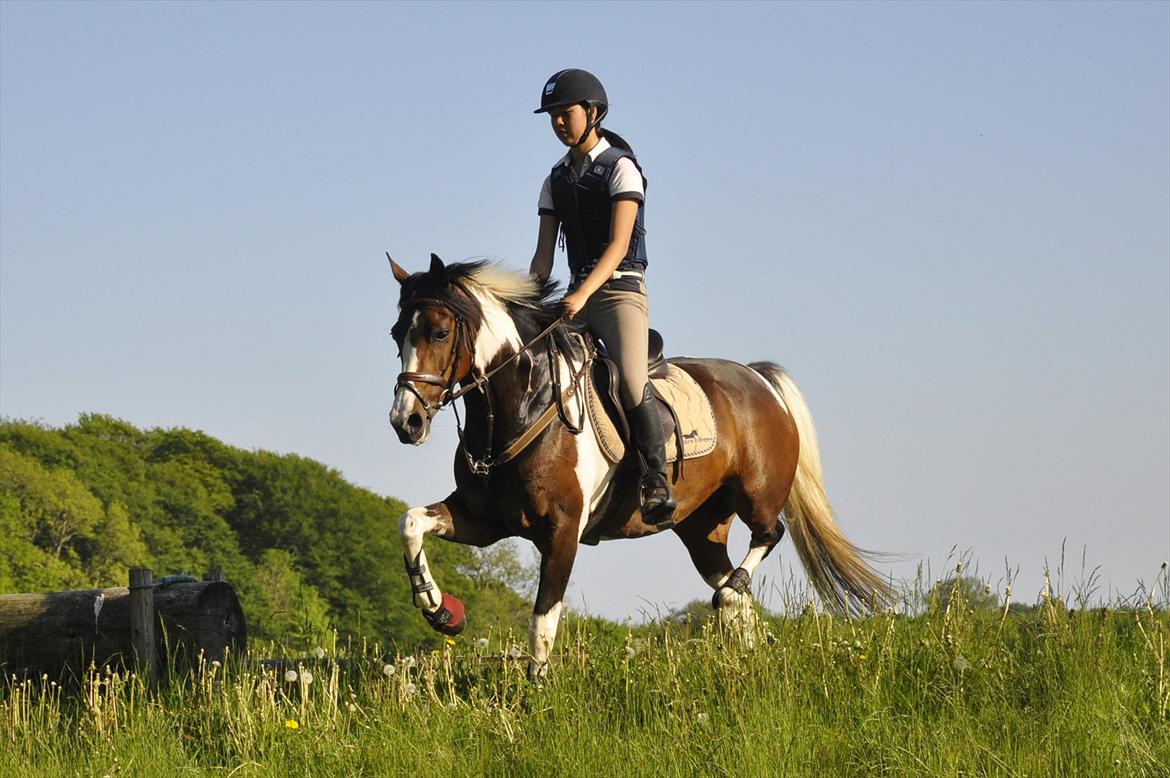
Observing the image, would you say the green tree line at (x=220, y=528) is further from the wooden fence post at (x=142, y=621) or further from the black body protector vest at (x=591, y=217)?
the black body protector vest at (x=591, y=217)

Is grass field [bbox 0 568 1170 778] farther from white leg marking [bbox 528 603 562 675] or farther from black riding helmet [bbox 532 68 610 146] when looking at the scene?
black riding helmet [bbox 532 68 610 146]

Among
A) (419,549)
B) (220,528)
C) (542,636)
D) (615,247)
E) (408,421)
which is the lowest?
(542,636)

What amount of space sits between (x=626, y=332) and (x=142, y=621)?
380cm

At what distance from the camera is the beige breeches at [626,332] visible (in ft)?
28.4

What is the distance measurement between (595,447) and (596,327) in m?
0.77

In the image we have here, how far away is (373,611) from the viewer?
59.0m

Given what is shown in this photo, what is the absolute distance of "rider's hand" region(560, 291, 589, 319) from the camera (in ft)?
27.1

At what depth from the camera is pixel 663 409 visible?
9.10m

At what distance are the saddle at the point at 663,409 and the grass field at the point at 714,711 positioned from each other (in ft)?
3.60

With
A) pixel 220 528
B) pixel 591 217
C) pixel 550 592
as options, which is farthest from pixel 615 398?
pixel 220 528

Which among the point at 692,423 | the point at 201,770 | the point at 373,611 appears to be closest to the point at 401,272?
the point at 692,423

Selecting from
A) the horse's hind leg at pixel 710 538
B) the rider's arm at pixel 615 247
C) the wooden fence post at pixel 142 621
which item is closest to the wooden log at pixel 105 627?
the wooden fence post at pixel 142 621

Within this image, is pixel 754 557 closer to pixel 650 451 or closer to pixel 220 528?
pixel 650 451

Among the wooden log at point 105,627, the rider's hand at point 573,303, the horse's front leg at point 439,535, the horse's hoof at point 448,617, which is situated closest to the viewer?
the horse's front leg at point 439,535
